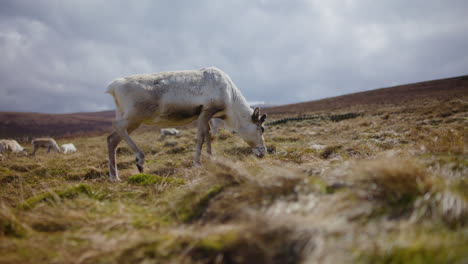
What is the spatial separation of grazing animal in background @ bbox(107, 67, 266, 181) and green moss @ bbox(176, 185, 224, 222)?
11.9ft

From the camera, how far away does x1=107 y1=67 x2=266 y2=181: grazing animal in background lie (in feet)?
19.4

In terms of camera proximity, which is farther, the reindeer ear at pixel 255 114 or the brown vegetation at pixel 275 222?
the reindeer ear at pixel 255 114

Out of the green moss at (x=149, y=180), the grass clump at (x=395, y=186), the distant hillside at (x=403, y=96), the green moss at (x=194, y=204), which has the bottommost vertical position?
the green moss at (x=149, y=180)

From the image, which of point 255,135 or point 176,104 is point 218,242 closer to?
point 176,104

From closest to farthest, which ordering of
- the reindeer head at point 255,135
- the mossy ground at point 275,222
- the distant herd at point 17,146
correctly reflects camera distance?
the mossy ground at point 275,222, the reindeer head at point 255,135, the distant herd at point 17,146

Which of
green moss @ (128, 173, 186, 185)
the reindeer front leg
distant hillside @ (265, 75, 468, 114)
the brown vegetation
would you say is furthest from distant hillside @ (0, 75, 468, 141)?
the brown vegetation

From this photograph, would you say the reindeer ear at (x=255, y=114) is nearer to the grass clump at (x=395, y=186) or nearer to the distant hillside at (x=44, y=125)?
the grass clump at (x=395, y=186)

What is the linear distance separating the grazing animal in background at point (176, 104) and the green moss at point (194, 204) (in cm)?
362

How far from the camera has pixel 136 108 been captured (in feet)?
19.4

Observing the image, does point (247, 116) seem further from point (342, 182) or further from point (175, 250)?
point (175, 250)

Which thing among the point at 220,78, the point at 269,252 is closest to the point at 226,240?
the point at 269,252

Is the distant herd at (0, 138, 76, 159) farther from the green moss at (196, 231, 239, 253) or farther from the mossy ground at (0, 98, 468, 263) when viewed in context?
the green moss at (196, 231, 239, 253)

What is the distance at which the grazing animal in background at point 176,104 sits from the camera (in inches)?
233

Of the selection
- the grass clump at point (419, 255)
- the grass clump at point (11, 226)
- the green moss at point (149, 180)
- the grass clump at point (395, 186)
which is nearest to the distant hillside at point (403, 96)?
the green moss at point (149, 180)
